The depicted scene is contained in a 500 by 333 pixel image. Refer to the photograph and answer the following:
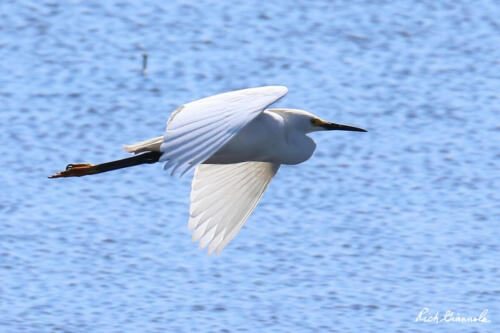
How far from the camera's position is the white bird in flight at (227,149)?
17.6 feet

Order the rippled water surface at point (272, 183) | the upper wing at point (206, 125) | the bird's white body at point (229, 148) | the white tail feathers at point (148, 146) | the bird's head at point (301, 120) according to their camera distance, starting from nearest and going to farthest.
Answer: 1. the upper wing at point (206, 125)
2. the bird's white body at point (229, 148)
3. the white tail feathers at point (148, 146)
4. the bird's head at point (301, 120)
5. the rippled water surface at point (272, 183)

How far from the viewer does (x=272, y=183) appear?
31.7 feet

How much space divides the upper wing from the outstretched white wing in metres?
0.95

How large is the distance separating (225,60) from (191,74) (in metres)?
0.52

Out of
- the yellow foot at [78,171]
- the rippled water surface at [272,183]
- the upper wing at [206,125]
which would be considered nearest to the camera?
the upper wing at [206,125]

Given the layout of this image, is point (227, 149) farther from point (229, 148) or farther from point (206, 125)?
point (206, 125)

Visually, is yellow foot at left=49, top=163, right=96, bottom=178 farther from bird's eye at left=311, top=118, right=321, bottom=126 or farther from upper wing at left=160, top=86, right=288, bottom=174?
upper wing at left=160, top=86, right=288, bottom=174

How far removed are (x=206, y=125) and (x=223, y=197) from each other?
52.5 inches

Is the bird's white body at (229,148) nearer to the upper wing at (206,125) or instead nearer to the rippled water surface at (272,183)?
the upper wing at (206,125)

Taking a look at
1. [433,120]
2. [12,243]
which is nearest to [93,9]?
[433,120]

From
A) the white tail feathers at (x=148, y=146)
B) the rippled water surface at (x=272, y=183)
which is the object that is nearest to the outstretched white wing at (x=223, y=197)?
the white tail feathers at (x=148, y=146)

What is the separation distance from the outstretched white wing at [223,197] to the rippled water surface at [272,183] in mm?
1348

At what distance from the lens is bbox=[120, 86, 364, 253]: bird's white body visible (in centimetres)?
535

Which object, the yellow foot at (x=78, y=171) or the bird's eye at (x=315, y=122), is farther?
the yellow foot at (x=78, y=171)
